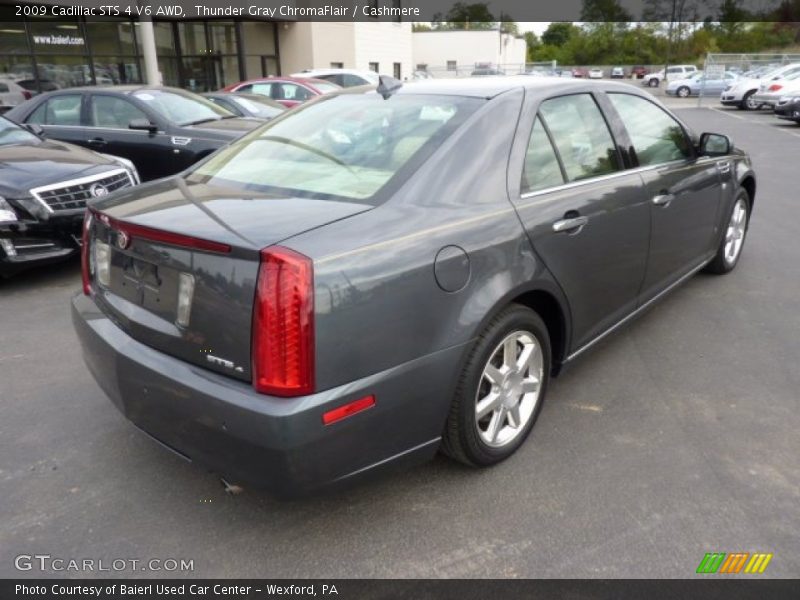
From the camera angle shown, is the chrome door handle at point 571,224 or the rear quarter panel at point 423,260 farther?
the chrome door handle at point 571,224

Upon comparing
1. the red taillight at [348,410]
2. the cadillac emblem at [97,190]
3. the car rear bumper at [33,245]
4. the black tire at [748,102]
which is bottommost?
the black tire at [748,102]

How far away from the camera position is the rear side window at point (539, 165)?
9.03ft

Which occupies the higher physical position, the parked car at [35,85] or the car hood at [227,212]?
the parked car at [35,85]

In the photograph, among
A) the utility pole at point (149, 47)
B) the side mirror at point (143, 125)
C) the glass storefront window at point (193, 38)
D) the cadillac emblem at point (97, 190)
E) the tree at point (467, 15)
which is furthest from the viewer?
the tree at point (467, 15)

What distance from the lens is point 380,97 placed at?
10.3 feet

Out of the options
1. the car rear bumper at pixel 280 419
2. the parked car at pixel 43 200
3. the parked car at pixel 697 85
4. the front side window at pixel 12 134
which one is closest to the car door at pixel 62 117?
the front side window at pixel 12 134

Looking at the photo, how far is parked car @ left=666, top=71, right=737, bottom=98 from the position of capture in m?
32.7

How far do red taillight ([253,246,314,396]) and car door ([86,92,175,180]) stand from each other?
20.1ft

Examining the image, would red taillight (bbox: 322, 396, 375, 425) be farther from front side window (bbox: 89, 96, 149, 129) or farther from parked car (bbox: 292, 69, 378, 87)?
parked car (bbox: 292, 69, 378, 87)

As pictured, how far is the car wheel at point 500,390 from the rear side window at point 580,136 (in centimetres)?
82

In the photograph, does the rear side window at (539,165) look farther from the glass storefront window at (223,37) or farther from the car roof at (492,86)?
the glass storefront window at (223,37)

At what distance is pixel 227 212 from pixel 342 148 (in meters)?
0.73

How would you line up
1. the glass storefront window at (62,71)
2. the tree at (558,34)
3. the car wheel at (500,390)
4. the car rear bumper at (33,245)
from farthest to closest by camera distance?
the tree at (558,34), the glass storefront window at (62,71), the car rear bumper at (33,245), the car wheel at (500,390)

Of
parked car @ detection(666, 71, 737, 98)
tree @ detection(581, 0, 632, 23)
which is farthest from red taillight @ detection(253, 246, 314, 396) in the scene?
tree @ detection(581, 0, 632, 23)
